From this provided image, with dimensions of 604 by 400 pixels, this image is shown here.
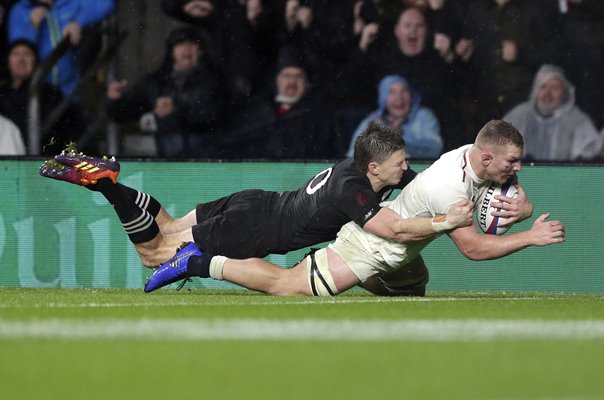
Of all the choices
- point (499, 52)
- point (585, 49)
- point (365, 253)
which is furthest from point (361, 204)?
point (585, 49)

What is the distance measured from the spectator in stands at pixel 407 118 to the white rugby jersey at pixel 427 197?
7.74ft

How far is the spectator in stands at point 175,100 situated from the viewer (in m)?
11.3

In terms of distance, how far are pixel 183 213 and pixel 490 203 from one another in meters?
3.36

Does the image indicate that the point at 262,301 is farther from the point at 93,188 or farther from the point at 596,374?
the point at 596,374

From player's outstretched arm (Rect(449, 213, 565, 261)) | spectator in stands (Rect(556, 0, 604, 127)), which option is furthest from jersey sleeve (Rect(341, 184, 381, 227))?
spectator in stands (Rect(556, 0, 604, 127))

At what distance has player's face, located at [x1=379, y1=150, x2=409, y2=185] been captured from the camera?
337 inches

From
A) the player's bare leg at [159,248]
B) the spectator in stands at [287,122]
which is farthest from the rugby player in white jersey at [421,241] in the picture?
the spectator in stands at [287,122]

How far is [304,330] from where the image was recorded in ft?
18.1

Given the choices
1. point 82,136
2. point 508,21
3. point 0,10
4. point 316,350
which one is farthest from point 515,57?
point 316,350

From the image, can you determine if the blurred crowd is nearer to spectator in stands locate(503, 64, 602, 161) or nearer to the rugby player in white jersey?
spectator in stands locate(503, 64, 602, 161)

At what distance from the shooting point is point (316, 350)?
466 centimetres

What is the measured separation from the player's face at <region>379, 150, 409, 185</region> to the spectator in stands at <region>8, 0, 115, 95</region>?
3790mm

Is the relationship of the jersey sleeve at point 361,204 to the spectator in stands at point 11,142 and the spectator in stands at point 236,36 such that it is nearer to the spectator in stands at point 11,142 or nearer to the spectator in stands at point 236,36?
the spectator in stands at point 236,36

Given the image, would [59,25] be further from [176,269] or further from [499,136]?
[499,136]
